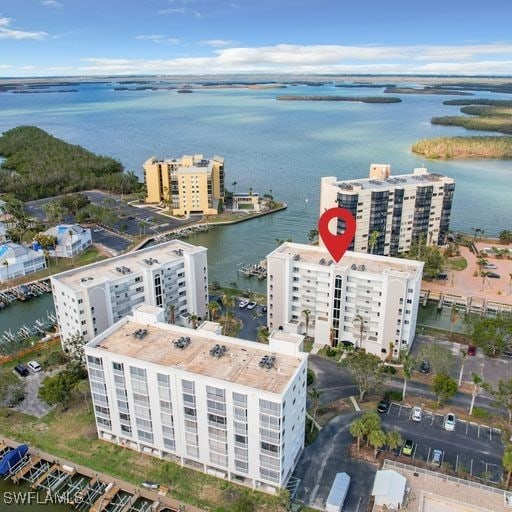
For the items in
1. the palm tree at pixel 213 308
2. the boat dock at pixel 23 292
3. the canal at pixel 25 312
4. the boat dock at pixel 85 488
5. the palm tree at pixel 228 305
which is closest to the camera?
the boat dock at pixel 85 488

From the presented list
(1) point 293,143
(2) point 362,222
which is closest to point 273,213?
(2) point 362,222

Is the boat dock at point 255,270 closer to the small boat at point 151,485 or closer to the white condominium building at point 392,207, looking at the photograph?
the white condominium building at point 392,207

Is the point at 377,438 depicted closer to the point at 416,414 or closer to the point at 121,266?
the point at 416,414

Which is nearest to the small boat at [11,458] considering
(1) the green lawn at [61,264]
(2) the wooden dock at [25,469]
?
(2) the wooden dock at [25,469]

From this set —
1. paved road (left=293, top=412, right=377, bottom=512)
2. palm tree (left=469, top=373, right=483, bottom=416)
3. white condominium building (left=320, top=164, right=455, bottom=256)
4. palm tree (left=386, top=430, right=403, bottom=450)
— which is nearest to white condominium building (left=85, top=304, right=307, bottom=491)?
paved road (left=293, top=412, right=377, bottom=512)

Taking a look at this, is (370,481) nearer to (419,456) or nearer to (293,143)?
(419,456)

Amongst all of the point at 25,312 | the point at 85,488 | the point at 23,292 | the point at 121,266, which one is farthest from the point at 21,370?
the point at 23,292
